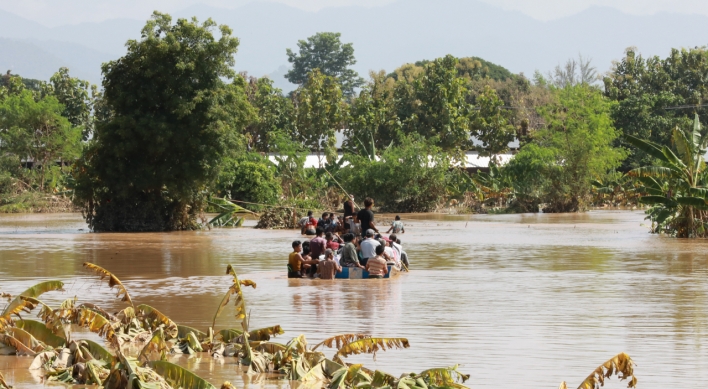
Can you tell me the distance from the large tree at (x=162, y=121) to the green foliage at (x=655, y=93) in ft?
116

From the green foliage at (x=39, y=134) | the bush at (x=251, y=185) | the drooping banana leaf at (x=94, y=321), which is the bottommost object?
the drooping banana leaf at (x=94, y=321)

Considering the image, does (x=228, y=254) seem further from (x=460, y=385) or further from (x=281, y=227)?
(x=460, y=385)

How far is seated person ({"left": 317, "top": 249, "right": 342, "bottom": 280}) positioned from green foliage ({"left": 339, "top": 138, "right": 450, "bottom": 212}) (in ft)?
110

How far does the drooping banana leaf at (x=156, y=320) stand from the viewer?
11153 mm

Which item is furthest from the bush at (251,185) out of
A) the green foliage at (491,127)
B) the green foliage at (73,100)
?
the green foliage at (73,100)

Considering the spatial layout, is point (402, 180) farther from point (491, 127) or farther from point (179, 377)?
point (179, 377)

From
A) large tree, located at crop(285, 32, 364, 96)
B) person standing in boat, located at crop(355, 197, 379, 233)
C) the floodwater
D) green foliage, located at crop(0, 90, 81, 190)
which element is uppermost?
large tree, located at crop(285, 32, 364, 96)

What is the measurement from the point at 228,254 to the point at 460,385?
17.8m

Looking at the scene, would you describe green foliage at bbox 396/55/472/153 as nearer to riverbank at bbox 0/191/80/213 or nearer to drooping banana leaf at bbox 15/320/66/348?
riverbank at bbox 0/191/80/213

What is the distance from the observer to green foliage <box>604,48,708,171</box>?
65.6 metres

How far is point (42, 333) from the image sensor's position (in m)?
10.6

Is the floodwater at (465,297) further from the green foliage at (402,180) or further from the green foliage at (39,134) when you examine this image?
the green foliage at (39,134)

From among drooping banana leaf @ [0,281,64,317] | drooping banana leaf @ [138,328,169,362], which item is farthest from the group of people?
drooping banana leaf @ [138,328,169,362]

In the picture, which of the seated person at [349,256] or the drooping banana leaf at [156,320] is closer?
the drooping banana leaf at [156,320]
